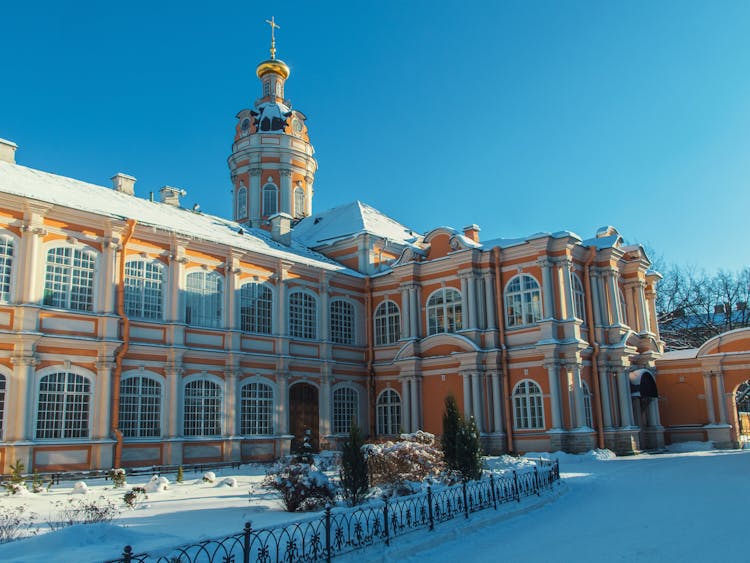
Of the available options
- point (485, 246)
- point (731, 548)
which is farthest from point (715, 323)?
point (731, 548)

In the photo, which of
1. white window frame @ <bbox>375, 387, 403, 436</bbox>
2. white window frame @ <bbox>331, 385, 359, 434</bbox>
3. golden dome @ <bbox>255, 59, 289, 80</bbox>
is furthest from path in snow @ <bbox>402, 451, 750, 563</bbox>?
golden dome @ <bbox>255, 59, 289, 80</bbox>

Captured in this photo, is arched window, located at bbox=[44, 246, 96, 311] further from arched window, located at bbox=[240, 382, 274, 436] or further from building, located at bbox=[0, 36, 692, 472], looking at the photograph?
arched window, located at bbox=[240, 382, 274, 436]

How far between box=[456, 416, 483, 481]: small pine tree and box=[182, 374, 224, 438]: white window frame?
11.0 meters

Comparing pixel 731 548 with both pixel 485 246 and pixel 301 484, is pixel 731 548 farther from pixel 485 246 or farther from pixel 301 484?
pixel 485 246

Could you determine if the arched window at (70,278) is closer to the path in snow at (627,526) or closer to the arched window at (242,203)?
the path in snow at (627,526)

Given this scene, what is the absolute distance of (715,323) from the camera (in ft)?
133

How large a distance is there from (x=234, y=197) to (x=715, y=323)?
28506 mm

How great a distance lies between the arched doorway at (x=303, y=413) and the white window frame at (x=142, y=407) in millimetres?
5496

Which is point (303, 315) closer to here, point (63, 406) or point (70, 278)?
point (70, 278)

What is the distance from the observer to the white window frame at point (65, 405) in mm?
18438

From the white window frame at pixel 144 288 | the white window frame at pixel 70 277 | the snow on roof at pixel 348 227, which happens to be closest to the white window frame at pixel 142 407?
the white window frame at pixel 144 288

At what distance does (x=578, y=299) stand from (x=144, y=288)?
601 inches

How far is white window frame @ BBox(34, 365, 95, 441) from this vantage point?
726 inches

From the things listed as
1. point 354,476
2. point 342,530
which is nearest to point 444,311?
point 354,476
